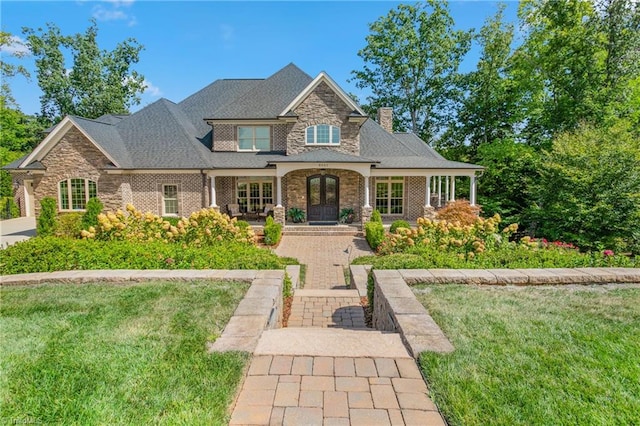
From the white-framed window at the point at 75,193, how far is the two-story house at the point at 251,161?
5 centimetres

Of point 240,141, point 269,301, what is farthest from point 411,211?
point 269,301

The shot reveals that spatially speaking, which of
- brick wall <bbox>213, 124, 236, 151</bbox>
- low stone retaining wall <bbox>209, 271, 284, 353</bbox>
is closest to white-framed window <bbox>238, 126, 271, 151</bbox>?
brick wall <bbox>213, 124, 236, 151</bbox>

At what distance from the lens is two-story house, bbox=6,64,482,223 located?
16.2 m

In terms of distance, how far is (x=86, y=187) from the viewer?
16297 millimetres

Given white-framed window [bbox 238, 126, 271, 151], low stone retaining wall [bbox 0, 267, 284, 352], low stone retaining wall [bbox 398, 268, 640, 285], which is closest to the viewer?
low stone retaining wall [bbox 0, 267, 284, 352]

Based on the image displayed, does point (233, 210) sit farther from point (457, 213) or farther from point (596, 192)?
point (596, 192)

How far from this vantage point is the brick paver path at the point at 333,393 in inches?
98.9

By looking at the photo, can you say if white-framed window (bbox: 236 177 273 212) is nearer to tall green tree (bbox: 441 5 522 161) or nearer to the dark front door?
the dark front door

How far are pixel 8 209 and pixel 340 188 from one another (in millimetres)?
21984

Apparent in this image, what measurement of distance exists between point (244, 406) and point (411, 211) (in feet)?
58.4

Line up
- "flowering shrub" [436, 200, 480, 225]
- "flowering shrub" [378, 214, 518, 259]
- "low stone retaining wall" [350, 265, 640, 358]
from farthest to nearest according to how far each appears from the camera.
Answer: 1. "flowering shrub" [436, 200, 480, 225]
2. "flowering shrub" [378, 214, 518, 259]
3. "low stone retaining wall" [350, 265, 640, 358]

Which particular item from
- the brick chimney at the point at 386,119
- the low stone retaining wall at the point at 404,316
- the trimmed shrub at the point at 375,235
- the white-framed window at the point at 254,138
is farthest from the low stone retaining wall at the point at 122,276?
the brick chimney at the point at 386,119

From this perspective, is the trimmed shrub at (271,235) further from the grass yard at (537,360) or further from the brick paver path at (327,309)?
the grass yard at (537,360)

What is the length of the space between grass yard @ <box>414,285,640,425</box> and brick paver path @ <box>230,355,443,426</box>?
221 millimetres
